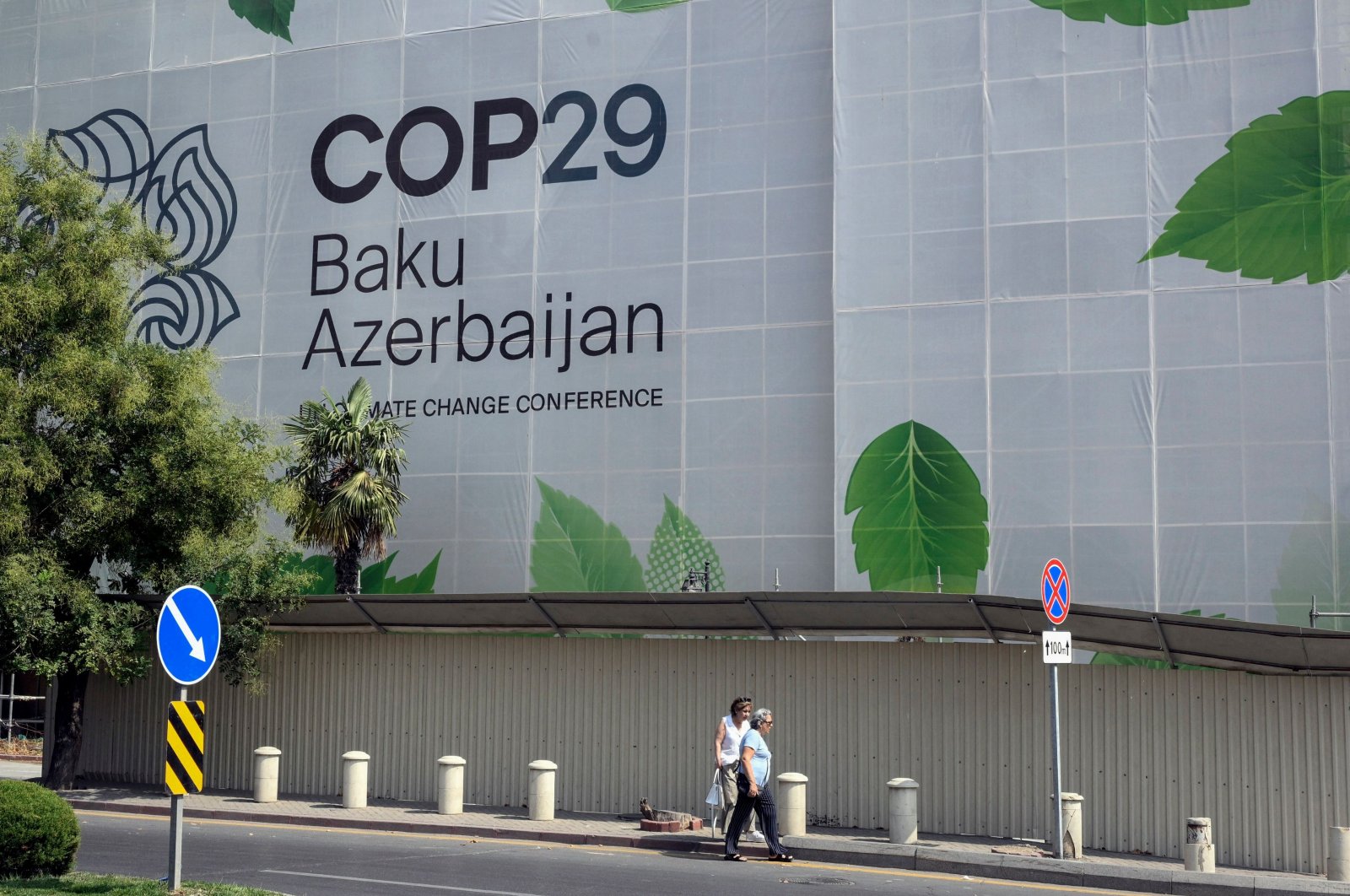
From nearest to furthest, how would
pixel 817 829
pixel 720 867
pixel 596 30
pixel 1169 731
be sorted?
pixel 720 867, pixel 1169 731, pixel 817 829, pixel 596 30

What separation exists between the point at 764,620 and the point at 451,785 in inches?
185

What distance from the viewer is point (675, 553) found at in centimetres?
2566

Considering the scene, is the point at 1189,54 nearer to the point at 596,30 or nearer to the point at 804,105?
the point at 804,105

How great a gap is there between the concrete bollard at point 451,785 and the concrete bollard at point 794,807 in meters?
4.67

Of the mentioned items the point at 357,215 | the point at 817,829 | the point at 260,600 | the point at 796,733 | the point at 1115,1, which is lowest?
the point at 817,829

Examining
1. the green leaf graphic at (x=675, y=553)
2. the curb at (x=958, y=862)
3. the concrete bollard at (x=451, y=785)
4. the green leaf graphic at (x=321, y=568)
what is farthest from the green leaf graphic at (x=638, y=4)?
the curb at (x=958, y=862)

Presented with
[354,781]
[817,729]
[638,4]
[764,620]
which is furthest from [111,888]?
[638,4]

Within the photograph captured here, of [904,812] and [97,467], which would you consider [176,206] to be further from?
[904,812]

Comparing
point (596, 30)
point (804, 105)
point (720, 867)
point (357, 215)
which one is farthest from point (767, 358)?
point (720, 867)

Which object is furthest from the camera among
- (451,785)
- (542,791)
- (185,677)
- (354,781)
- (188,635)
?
(354,781)

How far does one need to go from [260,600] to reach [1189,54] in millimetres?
17290

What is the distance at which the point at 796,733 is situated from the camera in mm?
18781

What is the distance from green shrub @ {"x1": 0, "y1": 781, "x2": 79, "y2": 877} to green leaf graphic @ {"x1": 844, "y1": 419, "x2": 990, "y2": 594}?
47.8 feet

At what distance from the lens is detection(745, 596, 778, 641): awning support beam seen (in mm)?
18031
